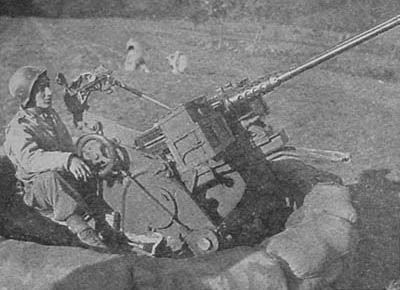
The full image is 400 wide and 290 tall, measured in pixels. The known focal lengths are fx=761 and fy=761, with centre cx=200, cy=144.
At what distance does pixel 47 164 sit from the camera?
462cm

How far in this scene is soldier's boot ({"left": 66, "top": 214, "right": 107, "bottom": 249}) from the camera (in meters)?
4.54

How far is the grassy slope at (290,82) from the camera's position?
6719 millimetres

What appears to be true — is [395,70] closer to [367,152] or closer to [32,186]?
[367,152]

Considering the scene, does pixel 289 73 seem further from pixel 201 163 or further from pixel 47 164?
pixel 47 164

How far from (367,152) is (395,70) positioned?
6.87 ft

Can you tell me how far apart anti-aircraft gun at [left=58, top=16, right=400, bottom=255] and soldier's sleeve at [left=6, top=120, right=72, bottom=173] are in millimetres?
231

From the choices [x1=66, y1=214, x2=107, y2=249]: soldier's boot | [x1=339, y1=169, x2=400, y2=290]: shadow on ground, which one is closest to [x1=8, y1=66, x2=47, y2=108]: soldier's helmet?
[x1=66, y1=214, x2=107, y2=249]: soldier's boot

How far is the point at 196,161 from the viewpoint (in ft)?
15.0

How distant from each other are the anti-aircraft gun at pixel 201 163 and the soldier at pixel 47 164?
8.3 inches

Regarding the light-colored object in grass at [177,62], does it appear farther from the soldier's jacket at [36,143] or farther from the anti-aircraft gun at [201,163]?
the anti-aircraft gun at [201,163]

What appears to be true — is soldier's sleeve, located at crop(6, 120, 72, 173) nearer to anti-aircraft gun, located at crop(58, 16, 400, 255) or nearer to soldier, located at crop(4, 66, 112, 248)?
soldier, located at crop(4, 66, 112, 248)

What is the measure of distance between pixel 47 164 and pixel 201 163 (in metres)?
0.94

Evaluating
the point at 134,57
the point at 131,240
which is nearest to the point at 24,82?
the point at 131,240

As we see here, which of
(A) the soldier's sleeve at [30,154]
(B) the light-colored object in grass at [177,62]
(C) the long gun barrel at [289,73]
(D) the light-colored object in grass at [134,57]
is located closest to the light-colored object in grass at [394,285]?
(C) the long gun barrel at [289,73]
